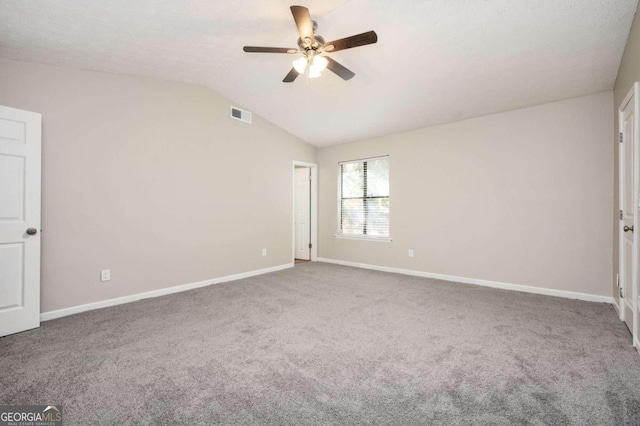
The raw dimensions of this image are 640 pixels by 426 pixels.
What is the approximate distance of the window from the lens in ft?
17.6

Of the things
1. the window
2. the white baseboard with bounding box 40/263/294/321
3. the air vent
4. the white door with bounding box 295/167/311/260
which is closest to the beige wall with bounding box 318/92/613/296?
the window

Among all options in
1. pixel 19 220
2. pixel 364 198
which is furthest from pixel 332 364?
pixel 364 198

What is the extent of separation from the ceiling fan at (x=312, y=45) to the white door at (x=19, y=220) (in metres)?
2.26

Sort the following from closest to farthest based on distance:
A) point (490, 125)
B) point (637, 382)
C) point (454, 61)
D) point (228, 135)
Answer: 1. point (637, 382)
2. point (454, 61)
3. point (490, 125)
4. point (228, 135)

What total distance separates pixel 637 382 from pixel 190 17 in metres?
4.41

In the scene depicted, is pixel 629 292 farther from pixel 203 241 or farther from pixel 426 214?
pixel 203 241

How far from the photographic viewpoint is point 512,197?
3959 mm

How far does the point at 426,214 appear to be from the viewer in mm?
4766

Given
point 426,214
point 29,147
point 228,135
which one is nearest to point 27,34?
point 29,147

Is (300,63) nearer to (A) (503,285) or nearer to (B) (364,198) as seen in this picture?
(B) (364,198)

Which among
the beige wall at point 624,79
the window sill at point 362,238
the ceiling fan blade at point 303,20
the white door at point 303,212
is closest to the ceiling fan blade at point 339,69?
the ceiling fan blade at point 303,20

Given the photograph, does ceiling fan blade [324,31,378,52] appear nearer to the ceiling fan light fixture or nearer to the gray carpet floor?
the ceiling fan light fixture

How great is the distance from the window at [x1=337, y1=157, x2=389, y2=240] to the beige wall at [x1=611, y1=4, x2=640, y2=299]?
295 cm

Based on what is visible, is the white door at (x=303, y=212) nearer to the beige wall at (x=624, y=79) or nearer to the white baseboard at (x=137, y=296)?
the white baseboard at (x=137, y=296)
